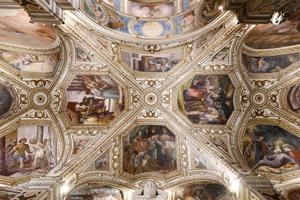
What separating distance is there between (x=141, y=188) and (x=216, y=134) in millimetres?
3155

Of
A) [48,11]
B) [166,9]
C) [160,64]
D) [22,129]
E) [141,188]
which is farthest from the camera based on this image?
[166,9]

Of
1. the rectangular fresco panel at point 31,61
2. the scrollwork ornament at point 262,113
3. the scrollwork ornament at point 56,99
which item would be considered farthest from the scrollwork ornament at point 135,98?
the scrollwork ornament at point 262,113

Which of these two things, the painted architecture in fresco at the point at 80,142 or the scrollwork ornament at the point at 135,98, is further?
the scrollwork ornament at the point at 135,98

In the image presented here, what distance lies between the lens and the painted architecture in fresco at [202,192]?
1025cm

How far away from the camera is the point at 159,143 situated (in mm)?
11375

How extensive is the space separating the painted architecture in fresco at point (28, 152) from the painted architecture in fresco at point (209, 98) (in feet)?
15.8

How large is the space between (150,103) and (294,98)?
502 centimetres

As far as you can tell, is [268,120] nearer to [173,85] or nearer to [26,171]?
[173,85]

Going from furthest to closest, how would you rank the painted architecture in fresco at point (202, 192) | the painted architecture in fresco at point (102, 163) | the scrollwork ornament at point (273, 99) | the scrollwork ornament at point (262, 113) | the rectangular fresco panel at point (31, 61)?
the scrollwork ornament at point (273, 99) → the scrollwork ornament at point (262, 113) → the painted architecture in fresco at point (102, 163) → the rectangular fresco panel at point (31, 61) → the painted architecture in fresco at point (202, 192)

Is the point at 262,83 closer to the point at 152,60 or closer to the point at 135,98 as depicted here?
the point at 152,60

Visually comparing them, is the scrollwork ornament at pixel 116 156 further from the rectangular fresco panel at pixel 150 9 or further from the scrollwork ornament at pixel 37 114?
the rectangular fresco panel at pixel 150 9

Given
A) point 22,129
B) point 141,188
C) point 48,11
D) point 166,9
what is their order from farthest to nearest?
1. point 166,9
2. point 22,129
3. point 141,188
4. point 48,11

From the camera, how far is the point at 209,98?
11555 mm

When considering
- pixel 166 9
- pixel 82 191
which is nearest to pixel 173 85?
pixel 166 9
